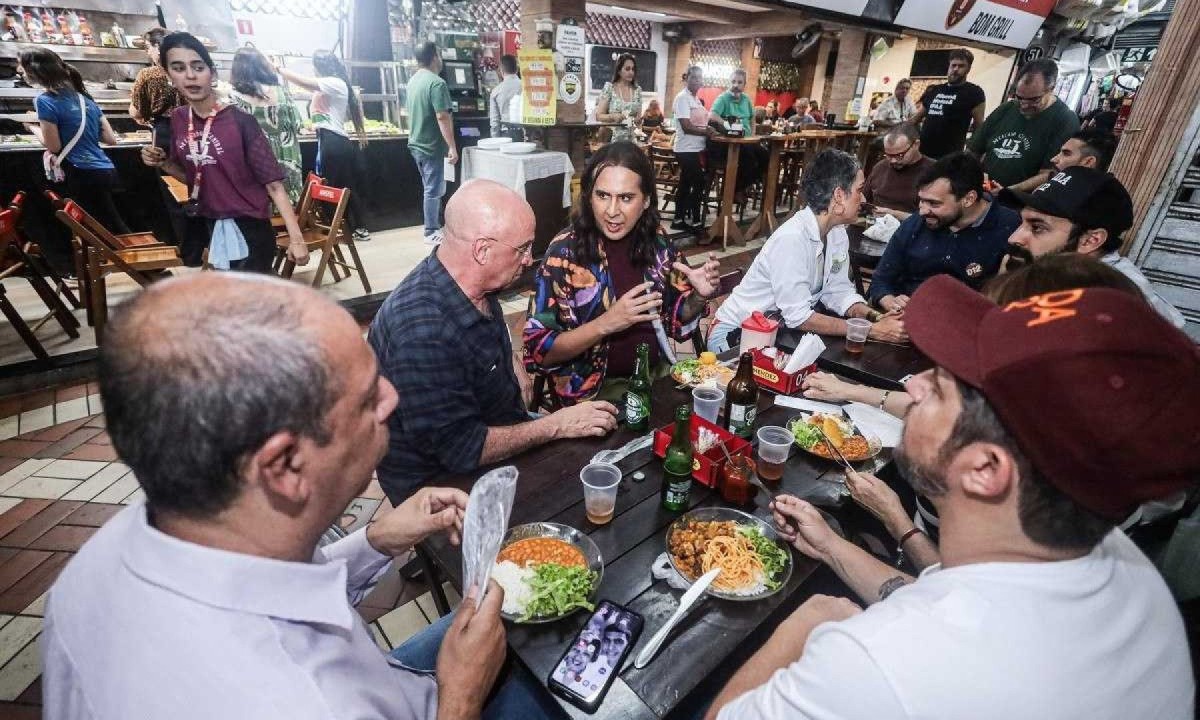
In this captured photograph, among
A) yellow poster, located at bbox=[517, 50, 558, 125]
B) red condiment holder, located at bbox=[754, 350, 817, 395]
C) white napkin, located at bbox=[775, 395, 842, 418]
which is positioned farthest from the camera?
yellow poster, located at bbox=[517, 50, 558, 125]

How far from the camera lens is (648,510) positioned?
1623 millimetres

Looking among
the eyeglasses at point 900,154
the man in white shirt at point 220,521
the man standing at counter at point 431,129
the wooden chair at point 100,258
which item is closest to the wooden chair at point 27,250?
the wooden chair at point 100,258

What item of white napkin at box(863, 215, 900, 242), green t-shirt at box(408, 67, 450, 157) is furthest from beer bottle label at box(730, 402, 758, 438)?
green t-shirt at box(408, 67, 450, 157)

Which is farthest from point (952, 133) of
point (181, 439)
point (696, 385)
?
point (181, 439)

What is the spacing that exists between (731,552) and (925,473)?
0.58 meters

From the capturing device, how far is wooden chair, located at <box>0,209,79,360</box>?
12.5 ft

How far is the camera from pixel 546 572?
1.33 m

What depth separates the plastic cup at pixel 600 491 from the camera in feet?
5.03

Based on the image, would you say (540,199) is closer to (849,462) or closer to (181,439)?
(849,462)

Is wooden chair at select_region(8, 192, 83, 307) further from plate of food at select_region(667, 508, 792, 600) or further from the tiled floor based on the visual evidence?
plate of food at select_region(667, 508, 792, 600)

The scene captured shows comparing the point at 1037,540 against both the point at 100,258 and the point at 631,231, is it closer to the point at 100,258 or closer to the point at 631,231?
the point at 631,231

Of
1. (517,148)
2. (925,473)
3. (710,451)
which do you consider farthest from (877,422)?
(517,148)

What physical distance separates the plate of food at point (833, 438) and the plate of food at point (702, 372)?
36 cm

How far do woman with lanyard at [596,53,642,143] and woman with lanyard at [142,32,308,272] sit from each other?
4.81 m
